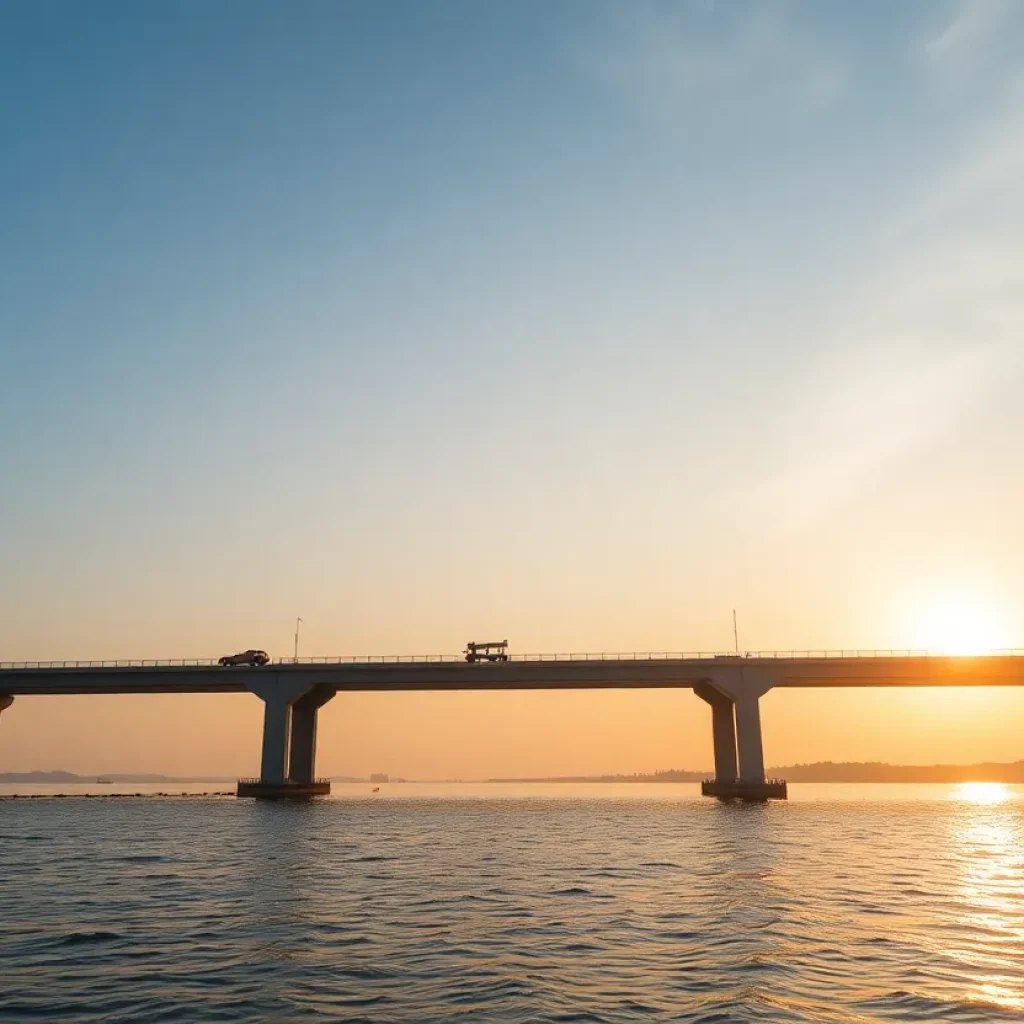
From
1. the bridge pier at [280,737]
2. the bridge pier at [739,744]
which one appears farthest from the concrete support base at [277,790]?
the bridge pier at [739,744]

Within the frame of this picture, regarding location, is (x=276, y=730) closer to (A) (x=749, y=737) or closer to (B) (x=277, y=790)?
(B) (x=277, y=790)

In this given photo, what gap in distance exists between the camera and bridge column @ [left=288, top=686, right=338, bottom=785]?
12206 cm

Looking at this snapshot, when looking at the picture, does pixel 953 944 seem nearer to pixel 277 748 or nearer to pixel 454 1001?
pixel 454 1001

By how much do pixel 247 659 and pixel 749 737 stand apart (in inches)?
2439

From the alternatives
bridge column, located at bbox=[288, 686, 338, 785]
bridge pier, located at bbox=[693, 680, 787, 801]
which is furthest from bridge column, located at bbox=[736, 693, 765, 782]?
bridge column, located at bbox=[288, 686, 338, 785]

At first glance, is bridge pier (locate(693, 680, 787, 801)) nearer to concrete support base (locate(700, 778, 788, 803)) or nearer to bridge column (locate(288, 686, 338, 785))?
concrete support base (locate(700, 778, 788, 803))

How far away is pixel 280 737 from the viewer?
113688 mm

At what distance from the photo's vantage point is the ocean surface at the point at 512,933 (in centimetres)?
1744

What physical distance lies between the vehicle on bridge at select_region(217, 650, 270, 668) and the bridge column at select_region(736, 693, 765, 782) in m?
58.6

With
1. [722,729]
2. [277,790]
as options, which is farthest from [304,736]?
[722,729]

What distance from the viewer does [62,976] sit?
19844 millimetres

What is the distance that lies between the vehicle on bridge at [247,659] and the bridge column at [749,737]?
192 ft

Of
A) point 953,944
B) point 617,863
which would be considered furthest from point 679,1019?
point 617,863

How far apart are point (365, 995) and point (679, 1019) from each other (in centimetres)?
599
